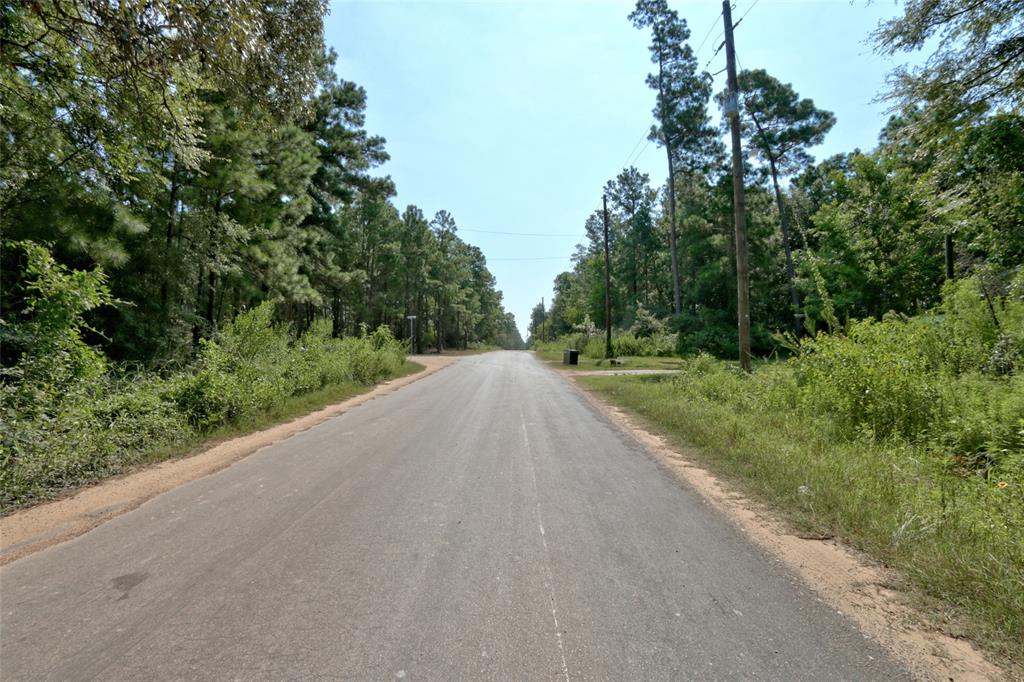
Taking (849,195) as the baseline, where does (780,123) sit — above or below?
above

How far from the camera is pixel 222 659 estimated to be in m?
2.37

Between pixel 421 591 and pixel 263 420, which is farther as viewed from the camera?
pixel 263 420

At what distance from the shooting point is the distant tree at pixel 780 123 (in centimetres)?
3084

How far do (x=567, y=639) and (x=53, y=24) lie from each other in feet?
31.7

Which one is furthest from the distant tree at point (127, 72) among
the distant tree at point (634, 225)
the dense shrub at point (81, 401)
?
the distant tree at point (634, 225)

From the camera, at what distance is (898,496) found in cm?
438

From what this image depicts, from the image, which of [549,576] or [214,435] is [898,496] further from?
[214,435]

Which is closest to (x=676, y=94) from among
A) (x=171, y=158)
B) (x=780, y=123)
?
(x=780, y=123)

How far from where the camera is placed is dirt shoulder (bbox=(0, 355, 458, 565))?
4.08 meters

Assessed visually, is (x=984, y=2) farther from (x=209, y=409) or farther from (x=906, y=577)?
(x=209, y=409)

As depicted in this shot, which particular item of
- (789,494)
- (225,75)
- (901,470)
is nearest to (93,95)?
(225,75)

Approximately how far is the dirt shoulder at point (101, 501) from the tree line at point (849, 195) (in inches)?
449

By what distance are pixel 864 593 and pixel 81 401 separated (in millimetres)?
9290

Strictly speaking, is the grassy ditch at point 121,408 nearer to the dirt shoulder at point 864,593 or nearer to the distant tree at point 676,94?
the dirt shoulder at point 864,593
